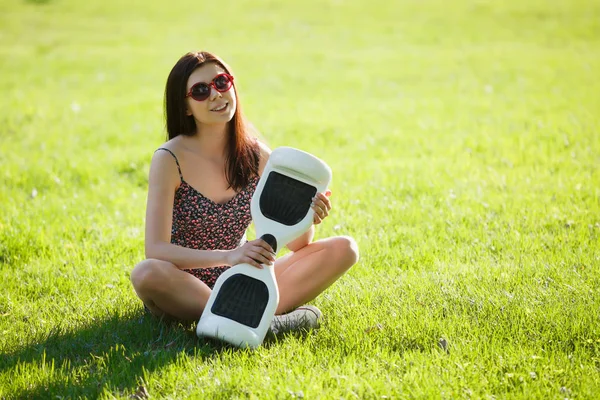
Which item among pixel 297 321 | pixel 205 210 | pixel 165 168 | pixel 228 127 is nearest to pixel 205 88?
pixel 228 127

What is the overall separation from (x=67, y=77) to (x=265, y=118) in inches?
193

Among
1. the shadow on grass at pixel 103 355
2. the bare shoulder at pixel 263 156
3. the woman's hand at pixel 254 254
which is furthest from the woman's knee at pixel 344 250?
the shadow on grass at pixel 103 355

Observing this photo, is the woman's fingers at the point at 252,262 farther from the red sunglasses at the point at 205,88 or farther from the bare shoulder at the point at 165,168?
the red sunglasses at the point at 205,88

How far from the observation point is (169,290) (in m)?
3.51

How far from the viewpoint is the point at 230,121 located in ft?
12.8

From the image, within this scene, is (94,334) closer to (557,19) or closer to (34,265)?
(34,265)

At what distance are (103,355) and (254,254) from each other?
85cm

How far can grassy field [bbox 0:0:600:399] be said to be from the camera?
124 inches

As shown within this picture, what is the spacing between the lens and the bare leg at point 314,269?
3.70m

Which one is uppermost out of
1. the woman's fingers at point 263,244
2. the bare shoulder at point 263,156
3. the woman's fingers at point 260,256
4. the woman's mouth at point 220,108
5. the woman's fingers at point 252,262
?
the woman's mouth at point 220,108

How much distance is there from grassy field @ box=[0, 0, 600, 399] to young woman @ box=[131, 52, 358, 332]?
0.25m

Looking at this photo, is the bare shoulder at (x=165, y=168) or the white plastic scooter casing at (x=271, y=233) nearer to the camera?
the white plastic scooter casing at (x=271, y=233)

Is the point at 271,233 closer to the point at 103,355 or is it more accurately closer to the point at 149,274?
the point at 149,274

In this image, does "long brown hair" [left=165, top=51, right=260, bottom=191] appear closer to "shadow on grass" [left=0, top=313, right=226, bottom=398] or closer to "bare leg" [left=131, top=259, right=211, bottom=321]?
"bare leg" [left=131, top=259, right=211, bottom=321]
